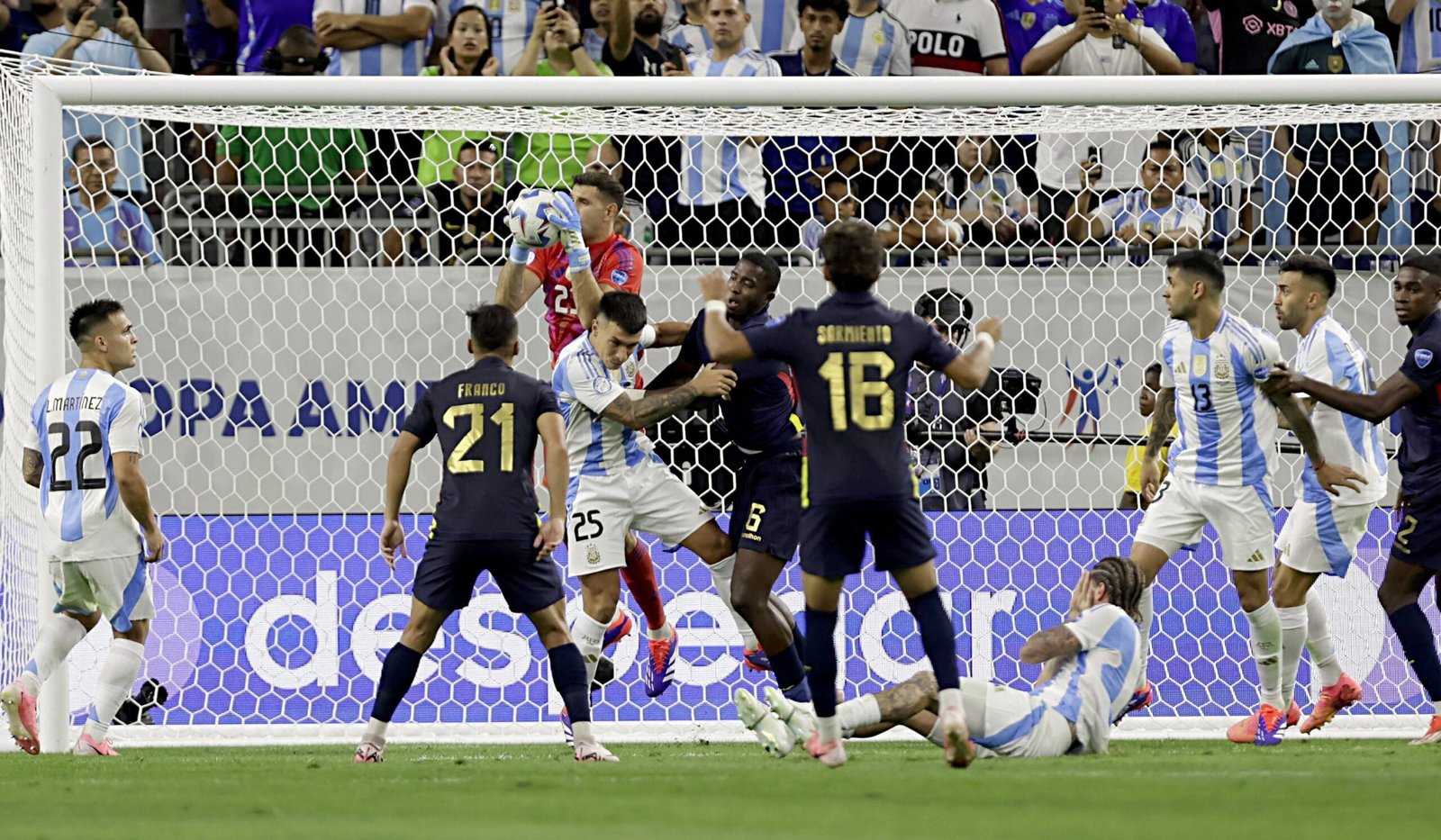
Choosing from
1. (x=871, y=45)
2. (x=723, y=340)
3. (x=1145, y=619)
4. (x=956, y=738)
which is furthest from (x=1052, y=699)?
(x=871, y=45)

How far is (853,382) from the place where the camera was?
5.78m

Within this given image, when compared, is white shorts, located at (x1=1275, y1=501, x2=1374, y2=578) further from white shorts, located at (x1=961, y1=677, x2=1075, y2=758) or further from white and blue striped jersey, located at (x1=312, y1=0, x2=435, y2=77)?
white and blue striped jersey, located at (x1=312, y1=0, x2=435, y2=77)

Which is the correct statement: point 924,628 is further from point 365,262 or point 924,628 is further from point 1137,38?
point 1137,38

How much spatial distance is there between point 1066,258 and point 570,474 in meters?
3.68

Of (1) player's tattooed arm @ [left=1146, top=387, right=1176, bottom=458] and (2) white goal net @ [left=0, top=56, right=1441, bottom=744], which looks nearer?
(1) player's tattooed arm @ [left=1146, top=387, right=1176, bottom=458]

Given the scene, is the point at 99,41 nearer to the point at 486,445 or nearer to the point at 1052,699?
the point at 486,445

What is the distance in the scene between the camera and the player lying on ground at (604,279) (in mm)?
8164

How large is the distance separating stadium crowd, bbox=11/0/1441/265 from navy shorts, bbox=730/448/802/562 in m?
2.50

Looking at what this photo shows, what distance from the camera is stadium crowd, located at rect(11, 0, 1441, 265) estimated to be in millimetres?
10352

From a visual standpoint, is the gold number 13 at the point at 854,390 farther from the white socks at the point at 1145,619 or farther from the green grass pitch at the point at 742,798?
the white socks at the point at 1145,619

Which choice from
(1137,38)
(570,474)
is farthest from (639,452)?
(1137,38)

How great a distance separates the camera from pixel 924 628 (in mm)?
5848

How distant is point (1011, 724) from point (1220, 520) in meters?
1.75

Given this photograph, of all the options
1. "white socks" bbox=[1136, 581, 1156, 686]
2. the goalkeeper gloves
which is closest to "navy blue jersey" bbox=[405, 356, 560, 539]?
the goalkeeper gloves
